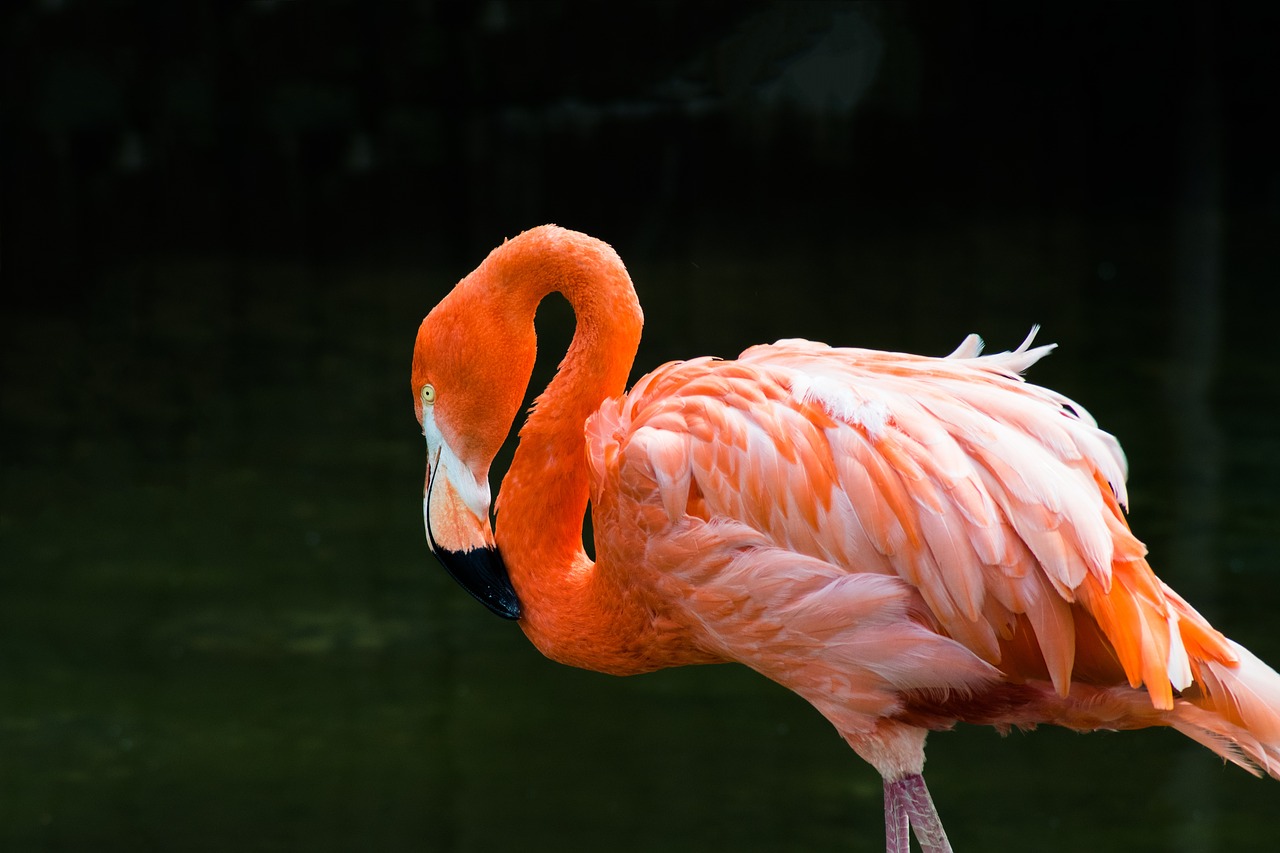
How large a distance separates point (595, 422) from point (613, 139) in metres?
6.81

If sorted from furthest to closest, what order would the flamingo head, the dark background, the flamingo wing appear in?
1. the dark background
2. the flamingo head
3. the flamingo wing

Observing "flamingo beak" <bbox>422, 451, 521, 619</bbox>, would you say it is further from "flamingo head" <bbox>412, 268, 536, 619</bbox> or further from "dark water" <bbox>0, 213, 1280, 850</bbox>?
"dark water" <bbox>0, 213, 1280, 850</bbox>

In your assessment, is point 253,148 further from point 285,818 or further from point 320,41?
point 285,818

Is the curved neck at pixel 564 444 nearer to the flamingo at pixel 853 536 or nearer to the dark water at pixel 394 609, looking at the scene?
the flamingo at pixel 853 536

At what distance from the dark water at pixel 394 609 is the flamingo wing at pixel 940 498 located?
1358 millimetres

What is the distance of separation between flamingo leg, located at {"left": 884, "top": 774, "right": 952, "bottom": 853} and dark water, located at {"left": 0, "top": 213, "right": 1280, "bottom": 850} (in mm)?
1053

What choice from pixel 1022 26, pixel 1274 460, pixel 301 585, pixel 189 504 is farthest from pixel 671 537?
pixel 1022 26

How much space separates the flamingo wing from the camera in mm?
2289

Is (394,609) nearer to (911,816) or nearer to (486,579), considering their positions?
(486,579)

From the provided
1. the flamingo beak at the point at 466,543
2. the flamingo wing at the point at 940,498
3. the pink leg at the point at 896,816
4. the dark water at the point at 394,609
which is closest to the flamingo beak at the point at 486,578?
the flamingo beak at the point at 466,543

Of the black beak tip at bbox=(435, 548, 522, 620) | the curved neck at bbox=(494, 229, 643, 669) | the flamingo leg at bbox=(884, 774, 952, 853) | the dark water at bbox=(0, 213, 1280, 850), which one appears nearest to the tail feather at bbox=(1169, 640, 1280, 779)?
the flamingo leg at bbox=(884, 774, 952, 853)

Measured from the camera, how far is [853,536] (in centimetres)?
238

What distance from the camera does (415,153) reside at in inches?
369

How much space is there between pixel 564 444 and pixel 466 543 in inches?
10.0
